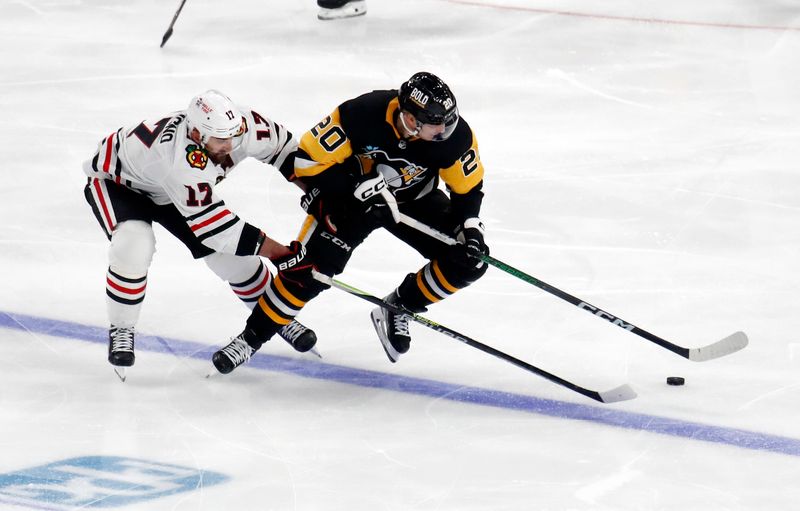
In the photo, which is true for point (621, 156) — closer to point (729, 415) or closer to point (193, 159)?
point (729, 415)

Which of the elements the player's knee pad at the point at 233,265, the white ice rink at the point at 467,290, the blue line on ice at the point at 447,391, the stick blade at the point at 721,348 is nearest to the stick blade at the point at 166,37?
the white ice rink at the point at 467,290

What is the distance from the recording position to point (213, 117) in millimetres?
3783

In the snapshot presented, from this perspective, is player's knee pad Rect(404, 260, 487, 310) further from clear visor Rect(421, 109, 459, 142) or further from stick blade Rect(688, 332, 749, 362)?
stick blade Rect(688, 332, 749, 362)

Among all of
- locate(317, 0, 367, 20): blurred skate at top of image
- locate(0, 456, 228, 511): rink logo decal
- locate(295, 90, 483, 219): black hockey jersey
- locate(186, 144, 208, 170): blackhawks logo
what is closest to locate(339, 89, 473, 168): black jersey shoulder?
locate(295, 90, 483, 219): black hockey jersey

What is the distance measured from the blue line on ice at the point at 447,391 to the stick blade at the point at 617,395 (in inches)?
1.5

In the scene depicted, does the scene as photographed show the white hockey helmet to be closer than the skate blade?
Yes

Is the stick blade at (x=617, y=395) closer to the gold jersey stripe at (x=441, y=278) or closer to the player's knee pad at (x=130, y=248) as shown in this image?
the gold jersey stripe at (x=441, y=278)

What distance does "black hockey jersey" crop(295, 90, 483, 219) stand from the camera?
4.03 metres

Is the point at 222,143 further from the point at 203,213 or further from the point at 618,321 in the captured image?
the point at 618,321

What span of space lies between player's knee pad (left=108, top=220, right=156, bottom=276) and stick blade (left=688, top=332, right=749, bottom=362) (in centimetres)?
179

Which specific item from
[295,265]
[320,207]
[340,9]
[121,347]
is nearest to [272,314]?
[295,265]

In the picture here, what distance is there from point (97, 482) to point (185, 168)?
98 centimetres

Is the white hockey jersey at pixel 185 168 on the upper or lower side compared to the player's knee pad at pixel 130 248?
upper

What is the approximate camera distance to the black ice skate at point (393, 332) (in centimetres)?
431
